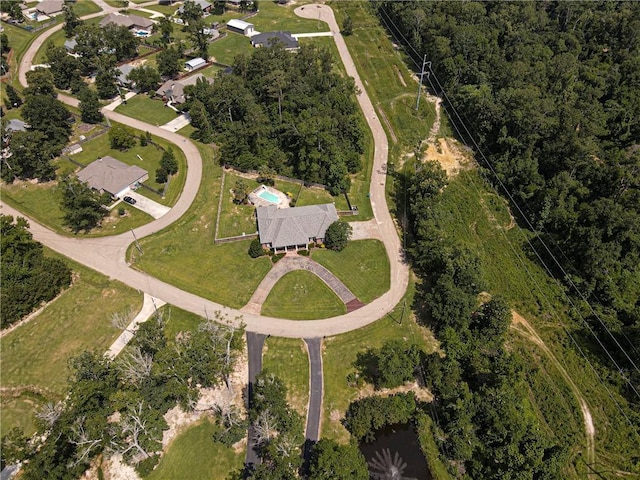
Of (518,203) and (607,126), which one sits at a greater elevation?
(607,126)

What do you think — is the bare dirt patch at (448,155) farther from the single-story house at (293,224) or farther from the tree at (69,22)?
the tree at (69,22)

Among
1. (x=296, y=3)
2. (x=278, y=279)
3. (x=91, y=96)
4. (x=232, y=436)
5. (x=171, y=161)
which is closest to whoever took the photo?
(x=232, y=436)

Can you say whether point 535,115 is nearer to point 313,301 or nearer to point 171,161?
point 313,301

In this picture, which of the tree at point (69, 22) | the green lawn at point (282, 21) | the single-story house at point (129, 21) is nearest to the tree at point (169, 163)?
the single-story house at point (129, 21)

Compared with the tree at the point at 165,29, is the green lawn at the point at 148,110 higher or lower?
lower

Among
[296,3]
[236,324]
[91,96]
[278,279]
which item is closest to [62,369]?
[236,324]

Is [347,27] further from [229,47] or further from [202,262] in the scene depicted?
[202,262]
